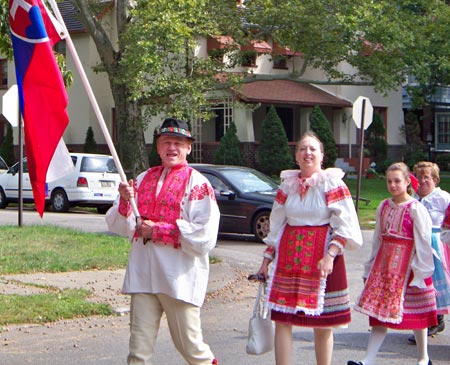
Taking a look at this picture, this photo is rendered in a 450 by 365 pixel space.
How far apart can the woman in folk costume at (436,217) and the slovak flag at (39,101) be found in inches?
141

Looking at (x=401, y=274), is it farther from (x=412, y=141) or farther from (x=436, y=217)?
(x=412, y=141)

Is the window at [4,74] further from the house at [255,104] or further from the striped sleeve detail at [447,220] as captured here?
the striped sleeve detail at [447,220]

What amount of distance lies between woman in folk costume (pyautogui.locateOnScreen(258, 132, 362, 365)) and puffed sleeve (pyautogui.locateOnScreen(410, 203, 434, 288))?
112 cm

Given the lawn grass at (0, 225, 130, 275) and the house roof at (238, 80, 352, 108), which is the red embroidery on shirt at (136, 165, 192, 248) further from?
the house roof at (238, 80, 352, 108)

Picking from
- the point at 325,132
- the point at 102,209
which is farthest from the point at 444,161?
the point at 102,209

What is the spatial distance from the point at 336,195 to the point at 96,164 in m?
18.1

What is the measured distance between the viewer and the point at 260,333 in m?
6.10

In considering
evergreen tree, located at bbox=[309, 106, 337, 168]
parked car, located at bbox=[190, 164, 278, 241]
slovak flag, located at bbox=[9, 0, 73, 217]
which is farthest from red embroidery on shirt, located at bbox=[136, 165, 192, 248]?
evergreen tree, located at bbox=[309, 106, 337, 168]

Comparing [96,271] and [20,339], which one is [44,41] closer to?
[20,339]

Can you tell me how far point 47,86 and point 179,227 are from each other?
1413 millimetres

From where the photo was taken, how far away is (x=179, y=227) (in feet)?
18.3

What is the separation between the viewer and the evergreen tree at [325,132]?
37.2 meters

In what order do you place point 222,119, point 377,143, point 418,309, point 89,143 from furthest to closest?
point 377,143, point 222,119, point 89,143, point 418,309

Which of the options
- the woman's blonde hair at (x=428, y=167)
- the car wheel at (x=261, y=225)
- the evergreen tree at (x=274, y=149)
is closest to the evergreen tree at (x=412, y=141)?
the evergreen tree at (x=274, y=149)
